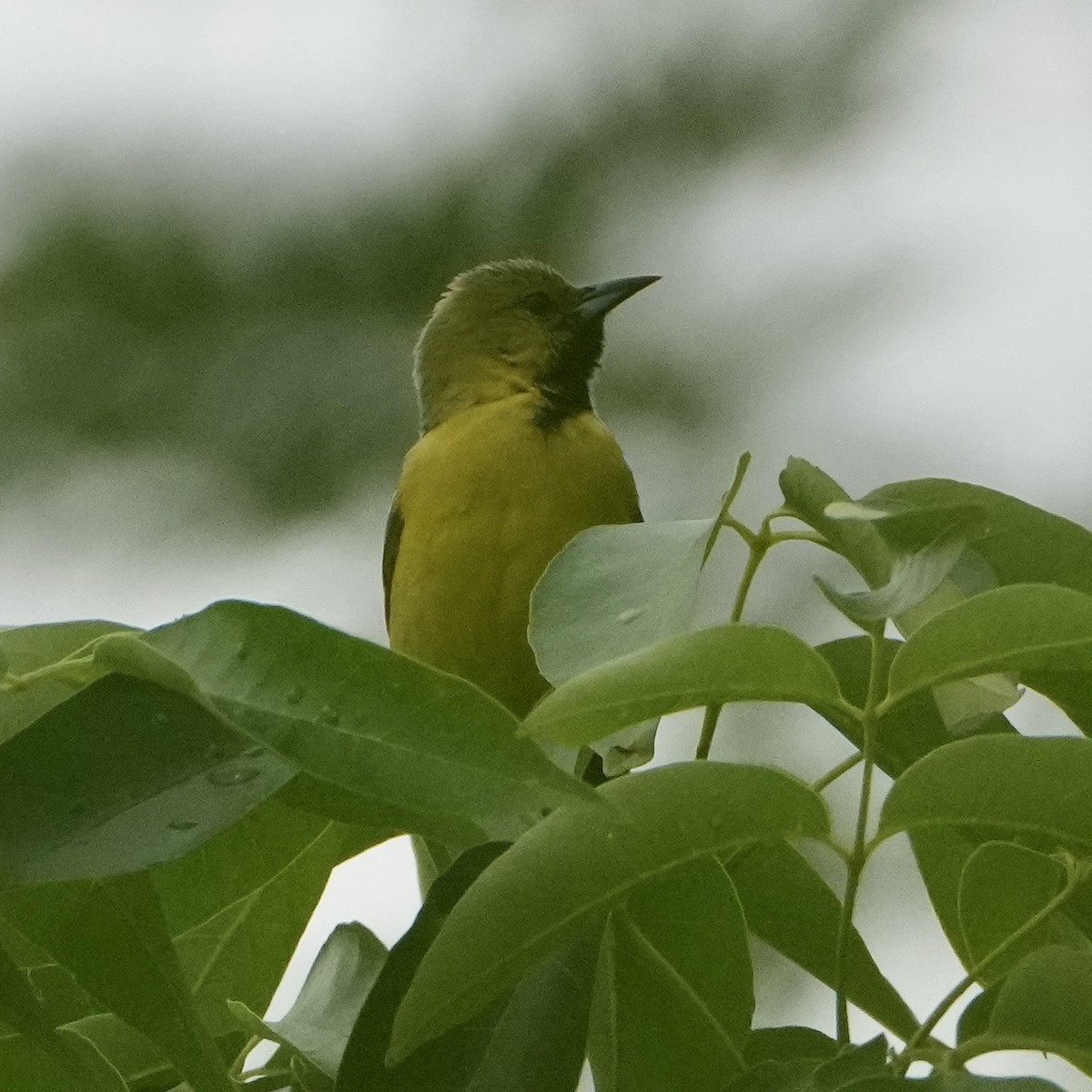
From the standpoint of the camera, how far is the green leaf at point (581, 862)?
100cm

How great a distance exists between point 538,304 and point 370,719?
10.3 ft

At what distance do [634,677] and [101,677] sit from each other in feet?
0.97

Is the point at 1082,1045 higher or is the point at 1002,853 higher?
the point at 1002,853

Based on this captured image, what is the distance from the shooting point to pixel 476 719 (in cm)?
96

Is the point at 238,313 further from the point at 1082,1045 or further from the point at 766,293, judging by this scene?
the point at 1082,1045

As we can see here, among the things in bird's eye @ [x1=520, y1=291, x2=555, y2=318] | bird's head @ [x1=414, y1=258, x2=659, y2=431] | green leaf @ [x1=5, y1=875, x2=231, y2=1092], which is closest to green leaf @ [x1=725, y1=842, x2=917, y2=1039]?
green leaf @ [x1=5, y1=875, x2=231, y2=1092]

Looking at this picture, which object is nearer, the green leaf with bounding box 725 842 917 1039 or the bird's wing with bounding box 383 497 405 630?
the green leaf with bounding box 725 842 917 1039

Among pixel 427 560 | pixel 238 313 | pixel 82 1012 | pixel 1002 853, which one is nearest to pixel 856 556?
pixel 1002 853

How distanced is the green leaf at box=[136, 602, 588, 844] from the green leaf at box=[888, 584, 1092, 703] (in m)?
0.24

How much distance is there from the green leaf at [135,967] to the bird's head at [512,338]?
2.53 m

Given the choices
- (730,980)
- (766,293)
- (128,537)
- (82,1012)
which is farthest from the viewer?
(766,293)

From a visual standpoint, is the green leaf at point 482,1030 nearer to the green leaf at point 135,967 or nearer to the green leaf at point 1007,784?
the green leaf at point 135,967

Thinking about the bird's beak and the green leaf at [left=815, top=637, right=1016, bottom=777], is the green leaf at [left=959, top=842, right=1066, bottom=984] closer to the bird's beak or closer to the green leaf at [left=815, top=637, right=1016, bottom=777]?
the green leaf at [left=815, top=637, right=1016, bottom=777]

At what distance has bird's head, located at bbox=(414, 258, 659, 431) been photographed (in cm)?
372
